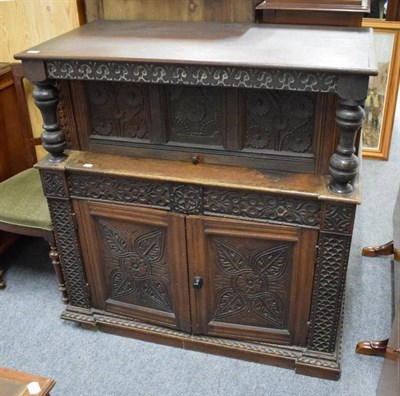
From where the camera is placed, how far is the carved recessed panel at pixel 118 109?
67.1 inches

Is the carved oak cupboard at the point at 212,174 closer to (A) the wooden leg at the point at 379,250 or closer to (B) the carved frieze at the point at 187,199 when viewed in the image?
(B) the carved frieze at the point at 187,199

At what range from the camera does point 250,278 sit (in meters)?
1.79

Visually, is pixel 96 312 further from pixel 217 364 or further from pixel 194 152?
pixel 194 152

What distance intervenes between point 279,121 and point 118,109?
1.78 feet

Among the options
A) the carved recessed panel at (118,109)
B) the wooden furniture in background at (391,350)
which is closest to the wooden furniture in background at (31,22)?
the carved recessed panel at (118,109)

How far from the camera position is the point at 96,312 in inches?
82.0

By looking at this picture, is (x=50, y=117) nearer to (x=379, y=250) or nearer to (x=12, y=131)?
(x=12, y=131)

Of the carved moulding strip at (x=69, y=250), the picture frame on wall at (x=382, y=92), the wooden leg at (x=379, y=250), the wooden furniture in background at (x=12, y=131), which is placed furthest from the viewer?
the picture frame on wall at (x=382, y=92)

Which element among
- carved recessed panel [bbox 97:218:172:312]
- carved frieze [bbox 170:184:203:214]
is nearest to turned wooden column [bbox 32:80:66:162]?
carved recessed panel [bbox 97:218:172:312]

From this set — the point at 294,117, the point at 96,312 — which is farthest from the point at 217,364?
the point at 294,117

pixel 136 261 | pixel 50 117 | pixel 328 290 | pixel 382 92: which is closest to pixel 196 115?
pixel 50 117

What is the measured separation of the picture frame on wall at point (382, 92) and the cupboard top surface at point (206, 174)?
1.49m

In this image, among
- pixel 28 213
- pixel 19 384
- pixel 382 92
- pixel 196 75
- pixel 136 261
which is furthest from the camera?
pixel 382 92

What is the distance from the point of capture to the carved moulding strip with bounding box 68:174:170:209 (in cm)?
171
